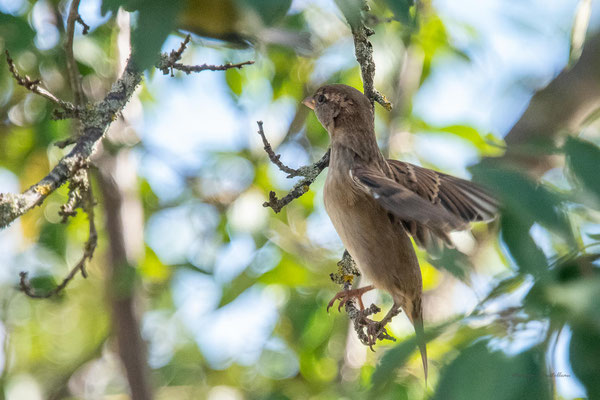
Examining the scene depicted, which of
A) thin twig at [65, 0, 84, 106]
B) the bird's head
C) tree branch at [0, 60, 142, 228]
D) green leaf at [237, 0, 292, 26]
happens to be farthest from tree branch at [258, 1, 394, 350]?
green leaf at [237, 0, 292, 26]

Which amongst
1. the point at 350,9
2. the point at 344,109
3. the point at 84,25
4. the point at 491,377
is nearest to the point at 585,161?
the point at 491,377

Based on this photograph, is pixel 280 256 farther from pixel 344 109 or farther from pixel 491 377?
pixel 491 377

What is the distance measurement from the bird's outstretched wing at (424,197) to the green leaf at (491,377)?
31.8 inches

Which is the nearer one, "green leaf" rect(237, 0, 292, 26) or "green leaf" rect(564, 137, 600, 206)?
"green leaf" rect(237, 0, 292, 26)

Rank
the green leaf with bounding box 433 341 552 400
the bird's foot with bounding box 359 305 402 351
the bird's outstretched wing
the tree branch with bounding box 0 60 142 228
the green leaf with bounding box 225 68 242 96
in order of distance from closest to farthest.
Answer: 1. the green leaf with bounding box 433 341 552 400
2. the tree branch with bounding box 0 60 142 228
3. the bird's outstretched wing
4. the bird's foot with bounding box 359 305 402 351
5. the green leaf with bounding box 225 68 242 96

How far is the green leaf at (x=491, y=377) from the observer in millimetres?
1172

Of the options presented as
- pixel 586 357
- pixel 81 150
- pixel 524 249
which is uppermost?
pixel 81 150

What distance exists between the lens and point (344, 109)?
362cm

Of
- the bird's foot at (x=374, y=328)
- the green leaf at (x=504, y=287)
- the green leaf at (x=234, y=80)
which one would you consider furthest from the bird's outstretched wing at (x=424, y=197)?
the green leaf at (x=234, y=80)

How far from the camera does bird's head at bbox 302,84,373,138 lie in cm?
356

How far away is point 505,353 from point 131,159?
15.0ft

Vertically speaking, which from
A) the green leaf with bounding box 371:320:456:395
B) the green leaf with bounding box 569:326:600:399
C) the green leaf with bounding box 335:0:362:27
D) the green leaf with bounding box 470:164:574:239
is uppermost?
the green leaf with bounding box 335:0:362:27

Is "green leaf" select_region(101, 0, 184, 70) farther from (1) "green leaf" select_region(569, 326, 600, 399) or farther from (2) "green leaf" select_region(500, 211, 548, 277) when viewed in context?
(1) "green leaf" select_region(569, 326, 600, 399)

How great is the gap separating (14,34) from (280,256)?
2.77 metres
